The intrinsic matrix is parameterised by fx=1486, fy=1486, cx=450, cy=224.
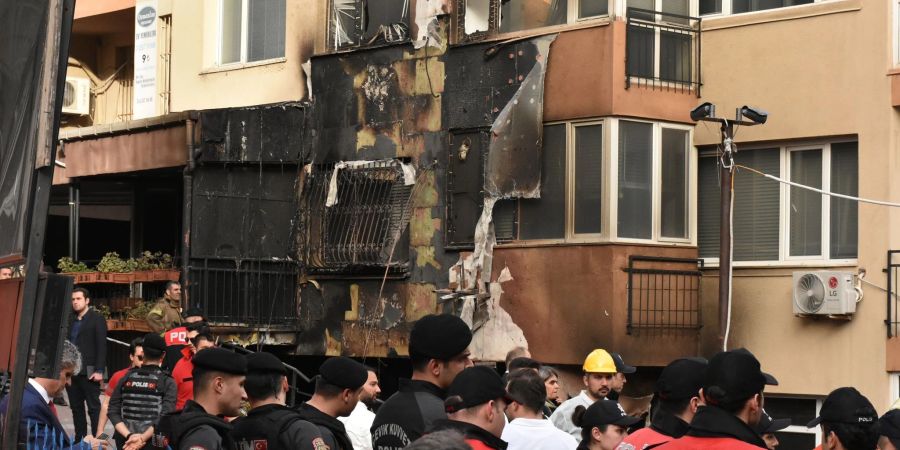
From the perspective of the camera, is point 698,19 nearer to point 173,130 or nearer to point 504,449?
point 173,130

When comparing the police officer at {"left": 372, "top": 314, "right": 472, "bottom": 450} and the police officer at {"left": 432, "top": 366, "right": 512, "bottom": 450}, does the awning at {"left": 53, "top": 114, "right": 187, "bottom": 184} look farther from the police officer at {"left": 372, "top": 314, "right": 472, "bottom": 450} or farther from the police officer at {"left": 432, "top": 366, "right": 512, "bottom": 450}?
the police officer at {"left": 432, "top": 366, "right": 512, "bottom": 450}

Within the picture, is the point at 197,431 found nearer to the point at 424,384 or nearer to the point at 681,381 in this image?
the point at 424,384

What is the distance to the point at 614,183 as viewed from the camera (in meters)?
18.4

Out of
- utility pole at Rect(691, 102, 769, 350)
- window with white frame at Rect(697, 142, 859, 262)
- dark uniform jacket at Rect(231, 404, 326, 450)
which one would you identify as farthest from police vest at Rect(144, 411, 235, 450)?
window with white frame at Rect(697, 142, 859, 262)

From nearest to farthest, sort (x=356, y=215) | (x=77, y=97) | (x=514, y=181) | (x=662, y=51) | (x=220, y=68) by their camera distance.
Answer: (x=662, y=51) < (x=514, y=181) < (x=356, y=215) < (x=220, y=68) < (x=77, y=97)

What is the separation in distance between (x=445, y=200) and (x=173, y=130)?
4509mm

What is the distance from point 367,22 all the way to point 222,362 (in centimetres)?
1412

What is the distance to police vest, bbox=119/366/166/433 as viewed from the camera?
13.4 meters

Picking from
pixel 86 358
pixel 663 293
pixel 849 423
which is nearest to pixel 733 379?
pixel 849 423

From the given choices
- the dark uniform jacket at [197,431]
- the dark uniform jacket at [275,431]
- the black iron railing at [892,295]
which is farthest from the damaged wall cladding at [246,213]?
the dark uniform jacket at [197,431]

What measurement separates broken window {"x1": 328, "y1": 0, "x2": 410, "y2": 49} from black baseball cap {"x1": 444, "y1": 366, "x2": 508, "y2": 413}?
567 inches

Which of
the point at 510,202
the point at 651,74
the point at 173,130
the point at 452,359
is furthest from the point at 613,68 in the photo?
the point at 452,359

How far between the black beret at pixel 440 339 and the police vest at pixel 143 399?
21.3 feet

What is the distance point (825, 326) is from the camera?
58.7ft
